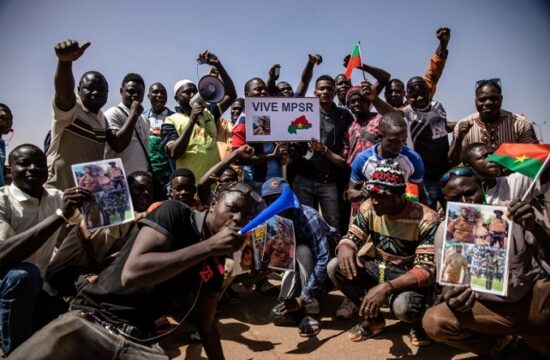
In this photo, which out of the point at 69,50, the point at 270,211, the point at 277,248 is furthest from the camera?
the point at 277,248

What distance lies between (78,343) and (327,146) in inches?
150

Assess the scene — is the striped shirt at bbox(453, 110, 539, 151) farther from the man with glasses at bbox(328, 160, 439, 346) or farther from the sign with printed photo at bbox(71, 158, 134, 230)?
the sign with printed photo at bbox(71, 158, 134, 230)

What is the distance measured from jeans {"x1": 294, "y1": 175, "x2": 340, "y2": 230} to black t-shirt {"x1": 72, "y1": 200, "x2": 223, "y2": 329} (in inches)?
113

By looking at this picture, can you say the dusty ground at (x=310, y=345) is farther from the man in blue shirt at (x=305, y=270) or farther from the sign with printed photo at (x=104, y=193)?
the sign with printed photo at (x=104, y=193)

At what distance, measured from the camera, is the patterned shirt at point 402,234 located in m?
3.52

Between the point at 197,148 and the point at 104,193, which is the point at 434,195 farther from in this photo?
the point at 104,193

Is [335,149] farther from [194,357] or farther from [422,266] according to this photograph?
[194,357]

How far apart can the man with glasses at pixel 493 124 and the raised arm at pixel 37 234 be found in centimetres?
401

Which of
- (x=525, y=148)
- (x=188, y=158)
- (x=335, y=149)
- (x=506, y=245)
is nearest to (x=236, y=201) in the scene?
(x=506, y=245)

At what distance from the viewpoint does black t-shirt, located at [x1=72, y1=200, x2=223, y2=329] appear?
236 cm

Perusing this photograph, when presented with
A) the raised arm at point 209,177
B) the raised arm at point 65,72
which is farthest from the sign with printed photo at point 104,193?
the raised arm at point 209,177

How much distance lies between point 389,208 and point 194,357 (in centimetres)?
218

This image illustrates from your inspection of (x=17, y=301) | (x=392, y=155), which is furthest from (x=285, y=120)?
(x=17, y=301)

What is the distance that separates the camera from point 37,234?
276 centimetres
